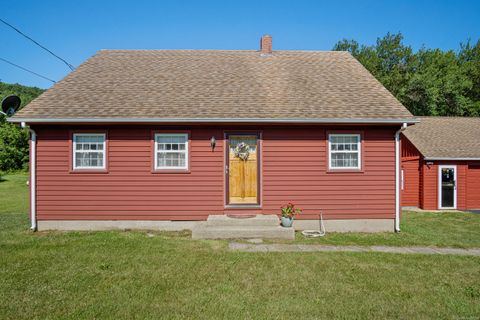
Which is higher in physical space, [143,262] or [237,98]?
[237,98]

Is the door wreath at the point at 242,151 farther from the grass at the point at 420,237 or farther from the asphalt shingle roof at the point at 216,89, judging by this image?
the grass at the point at 420,237

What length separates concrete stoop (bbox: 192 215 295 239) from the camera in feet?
26.2

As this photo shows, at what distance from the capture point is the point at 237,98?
32.1 feet

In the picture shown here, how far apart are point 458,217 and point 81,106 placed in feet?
45.3

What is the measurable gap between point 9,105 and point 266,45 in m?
9.53

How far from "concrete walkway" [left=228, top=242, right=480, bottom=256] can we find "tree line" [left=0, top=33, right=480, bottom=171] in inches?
1091

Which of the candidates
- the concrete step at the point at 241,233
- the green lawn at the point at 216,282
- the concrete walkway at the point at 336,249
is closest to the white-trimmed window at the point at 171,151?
the concrete step at the point at 241,233

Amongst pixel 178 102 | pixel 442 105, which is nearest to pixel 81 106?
pixel 178 102

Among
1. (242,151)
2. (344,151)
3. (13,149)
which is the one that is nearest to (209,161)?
(242,151)

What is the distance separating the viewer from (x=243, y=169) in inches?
369

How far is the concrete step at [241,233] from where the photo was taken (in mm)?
7992

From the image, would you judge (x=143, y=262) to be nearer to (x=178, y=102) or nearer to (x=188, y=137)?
(x=188, y=137)

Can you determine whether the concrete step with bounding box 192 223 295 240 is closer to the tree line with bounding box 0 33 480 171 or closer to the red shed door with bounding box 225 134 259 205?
the red shed door with bounding box 225 134 259 205

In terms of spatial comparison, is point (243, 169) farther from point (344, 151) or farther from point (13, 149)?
point (13, 149)
